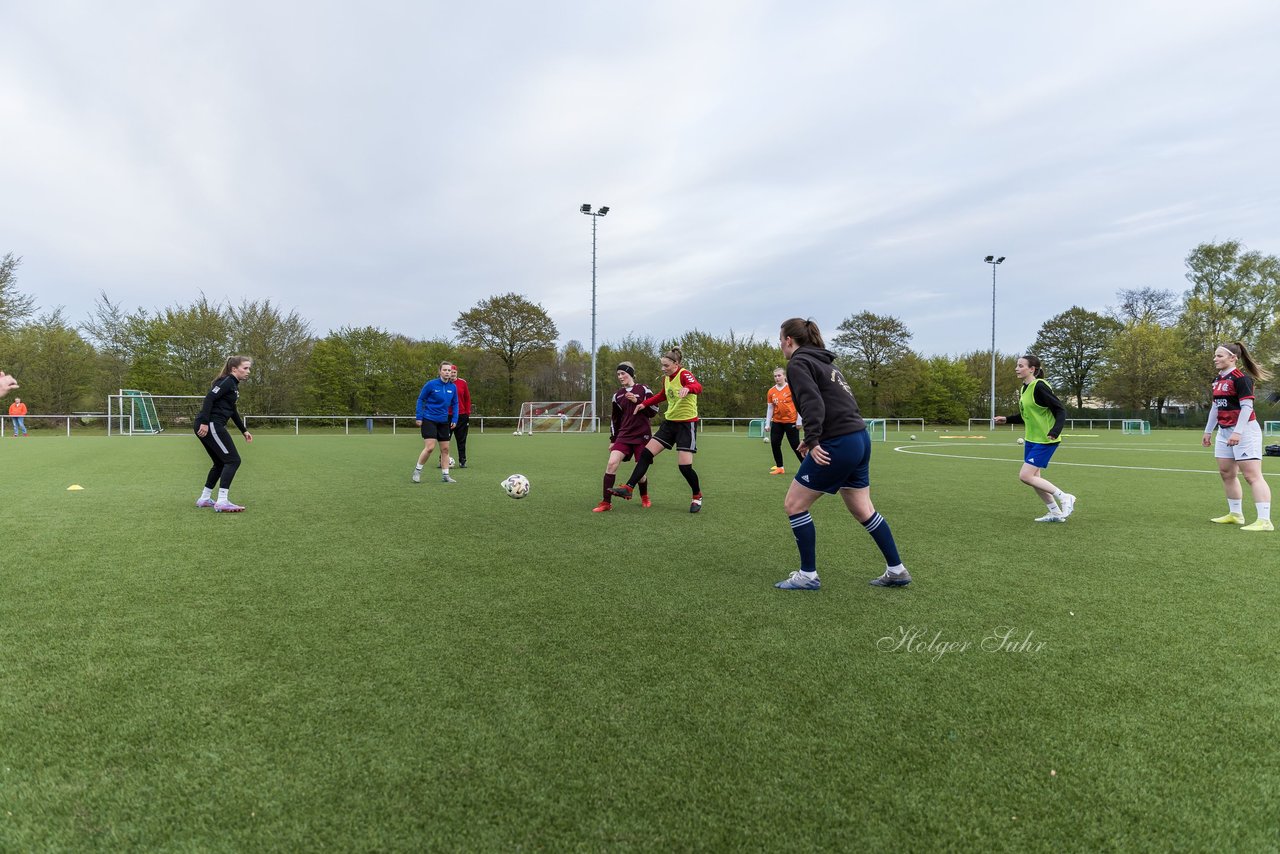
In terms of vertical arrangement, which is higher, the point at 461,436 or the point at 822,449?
the point at 822,449

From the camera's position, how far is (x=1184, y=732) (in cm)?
244

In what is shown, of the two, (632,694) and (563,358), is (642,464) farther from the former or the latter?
(563,358)

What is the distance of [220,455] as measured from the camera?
7.69 m

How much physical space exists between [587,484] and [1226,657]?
8.36 metres

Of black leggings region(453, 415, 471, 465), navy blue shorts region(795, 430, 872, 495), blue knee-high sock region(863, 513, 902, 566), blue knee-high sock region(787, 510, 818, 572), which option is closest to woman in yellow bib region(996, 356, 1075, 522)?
blue knee-high sock region(863, 513, 902, 566)

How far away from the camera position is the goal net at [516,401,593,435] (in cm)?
3575

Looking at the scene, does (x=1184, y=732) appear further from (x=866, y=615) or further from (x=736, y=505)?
(x=736, y=505)

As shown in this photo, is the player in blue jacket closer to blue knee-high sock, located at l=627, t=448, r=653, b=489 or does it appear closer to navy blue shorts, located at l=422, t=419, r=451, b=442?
navy blue shorts, located at l=422, t=419, r=451, b=442

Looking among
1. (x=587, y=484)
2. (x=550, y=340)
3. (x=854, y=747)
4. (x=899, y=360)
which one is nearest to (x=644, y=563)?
(x=854, y=747)

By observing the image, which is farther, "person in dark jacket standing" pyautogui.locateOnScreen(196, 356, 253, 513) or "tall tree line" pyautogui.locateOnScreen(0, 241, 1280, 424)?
"tall tree line" pyautogui.locateOnScreen(0, 241, 1280, 424)

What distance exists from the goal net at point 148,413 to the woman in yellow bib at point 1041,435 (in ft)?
108

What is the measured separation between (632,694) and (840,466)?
214cm

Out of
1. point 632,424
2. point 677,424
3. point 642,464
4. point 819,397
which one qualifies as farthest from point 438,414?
point 819,397

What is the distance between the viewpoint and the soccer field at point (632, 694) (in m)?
1.97
